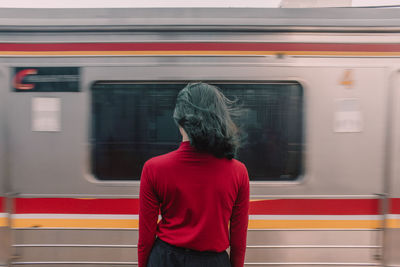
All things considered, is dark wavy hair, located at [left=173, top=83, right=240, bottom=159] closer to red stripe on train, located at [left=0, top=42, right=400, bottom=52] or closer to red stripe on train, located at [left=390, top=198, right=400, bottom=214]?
red stripe on train, located at [left=0, top=42, right=400, bottom=52]

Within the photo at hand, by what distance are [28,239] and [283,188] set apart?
1970 millimetres

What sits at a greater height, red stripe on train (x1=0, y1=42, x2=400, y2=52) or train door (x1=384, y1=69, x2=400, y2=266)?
red stripe on train (x1=0, y1=42, x2=400, y2=52)

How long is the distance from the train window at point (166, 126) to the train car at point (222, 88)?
0.06 feet

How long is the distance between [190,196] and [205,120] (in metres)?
0.32

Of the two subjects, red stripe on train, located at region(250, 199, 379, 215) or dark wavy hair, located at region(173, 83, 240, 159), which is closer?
dark wavy hair, located at region(173, 83, 240, 159)

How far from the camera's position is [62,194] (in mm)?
2293

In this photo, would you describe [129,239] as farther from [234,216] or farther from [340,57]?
[340,57]

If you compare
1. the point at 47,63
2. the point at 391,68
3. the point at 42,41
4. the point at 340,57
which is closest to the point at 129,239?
the point at 47,63

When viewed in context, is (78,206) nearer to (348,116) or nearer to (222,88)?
(222,88)

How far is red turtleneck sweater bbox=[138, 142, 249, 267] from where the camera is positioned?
1.25 metres

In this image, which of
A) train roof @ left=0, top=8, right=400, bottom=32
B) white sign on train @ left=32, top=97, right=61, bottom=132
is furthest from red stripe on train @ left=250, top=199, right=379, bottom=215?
white sign on train @ left=32, top=97, right=61, bottom=132

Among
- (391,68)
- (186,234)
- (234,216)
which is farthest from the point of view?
(391,68)

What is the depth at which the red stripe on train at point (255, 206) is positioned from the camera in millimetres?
2293

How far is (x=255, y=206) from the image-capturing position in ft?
7.54
